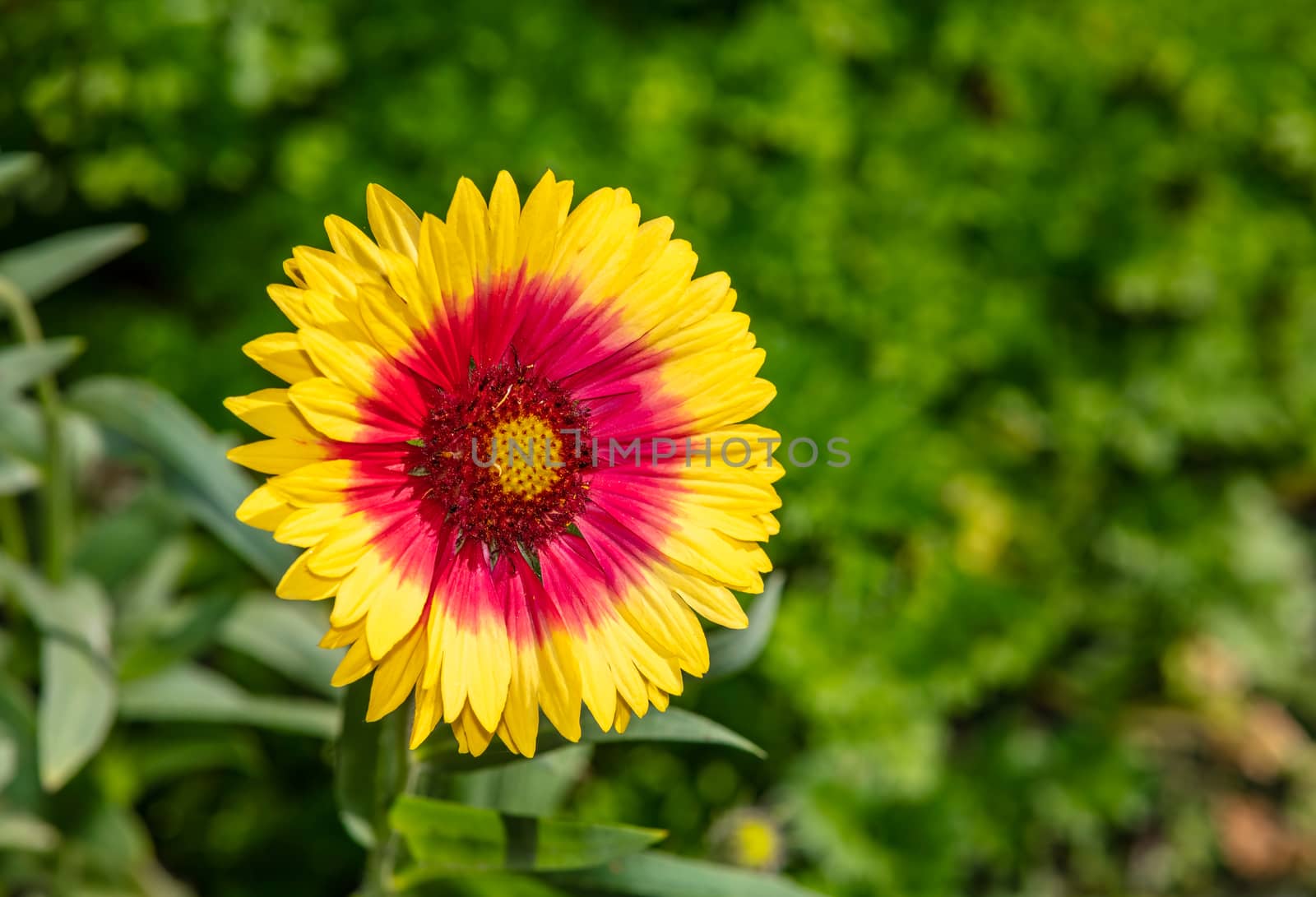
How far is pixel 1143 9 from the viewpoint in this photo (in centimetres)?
209

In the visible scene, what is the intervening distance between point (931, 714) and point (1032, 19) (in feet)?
4.14

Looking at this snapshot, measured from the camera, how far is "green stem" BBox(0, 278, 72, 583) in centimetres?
112

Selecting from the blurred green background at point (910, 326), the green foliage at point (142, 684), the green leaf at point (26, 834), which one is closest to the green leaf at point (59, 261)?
the green foliage at point (142, 684)

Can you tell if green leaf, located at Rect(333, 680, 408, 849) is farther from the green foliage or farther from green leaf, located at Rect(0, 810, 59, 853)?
green leaf, located at Rect(0, 810, 59, 853)

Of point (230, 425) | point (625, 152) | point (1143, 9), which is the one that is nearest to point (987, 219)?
point (1143, 9)

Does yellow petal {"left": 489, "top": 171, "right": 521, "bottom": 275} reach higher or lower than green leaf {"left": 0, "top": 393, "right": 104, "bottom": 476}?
higher

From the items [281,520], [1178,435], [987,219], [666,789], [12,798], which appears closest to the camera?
[281,520]

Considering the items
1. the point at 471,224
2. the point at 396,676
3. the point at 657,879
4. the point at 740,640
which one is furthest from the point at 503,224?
the point at 657,879

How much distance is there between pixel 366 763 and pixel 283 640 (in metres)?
0.55

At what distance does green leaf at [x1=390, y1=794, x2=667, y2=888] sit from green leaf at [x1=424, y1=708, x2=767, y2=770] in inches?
1.5

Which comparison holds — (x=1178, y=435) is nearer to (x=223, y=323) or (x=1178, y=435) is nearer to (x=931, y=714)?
(x=931, y=714)

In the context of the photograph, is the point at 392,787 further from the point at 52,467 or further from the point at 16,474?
the point at 16,474

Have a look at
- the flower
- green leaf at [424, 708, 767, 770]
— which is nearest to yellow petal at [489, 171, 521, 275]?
the flower

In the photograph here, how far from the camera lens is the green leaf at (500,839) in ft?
2.73
